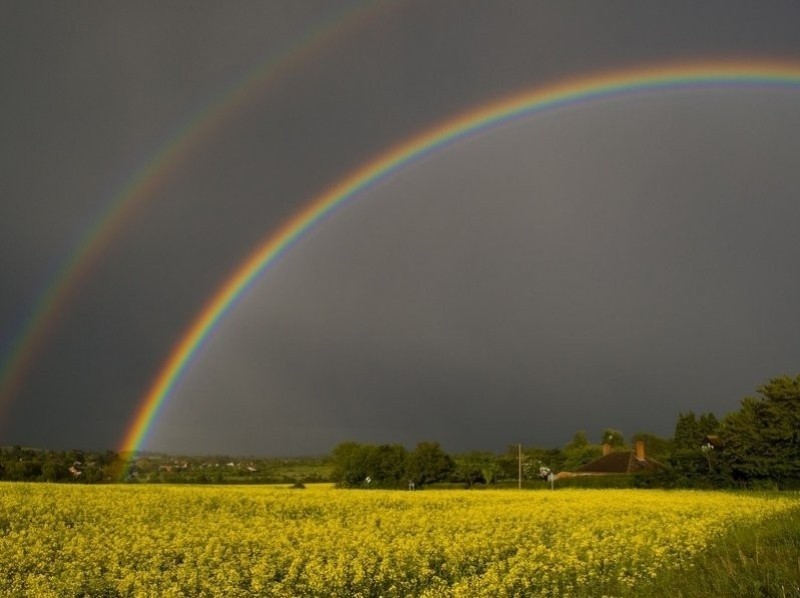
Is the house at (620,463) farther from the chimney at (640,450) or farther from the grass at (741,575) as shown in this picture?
the grass at (741,575)

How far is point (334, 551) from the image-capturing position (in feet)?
46.9

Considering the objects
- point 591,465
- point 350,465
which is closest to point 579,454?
point 591,465

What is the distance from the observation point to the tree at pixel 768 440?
170 ft

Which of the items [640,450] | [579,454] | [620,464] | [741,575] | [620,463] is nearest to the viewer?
[741,575]

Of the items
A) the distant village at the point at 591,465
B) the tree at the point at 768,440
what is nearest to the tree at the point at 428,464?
the distant village at the point at 591,465

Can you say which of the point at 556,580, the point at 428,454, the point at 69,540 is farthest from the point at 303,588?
the point at 428,454

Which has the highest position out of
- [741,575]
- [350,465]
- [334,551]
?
[350,465]

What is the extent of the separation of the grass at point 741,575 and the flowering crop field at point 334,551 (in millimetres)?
471

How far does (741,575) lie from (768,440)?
46.7 meters

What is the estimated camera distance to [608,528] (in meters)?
20.5

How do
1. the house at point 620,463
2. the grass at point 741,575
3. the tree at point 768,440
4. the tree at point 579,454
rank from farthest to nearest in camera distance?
the tree at point 579,454, the house at point 620,463, the tree at point 768,440, the grass at point 741,575

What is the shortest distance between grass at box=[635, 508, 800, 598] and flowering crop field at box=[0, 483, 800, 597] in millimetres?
471

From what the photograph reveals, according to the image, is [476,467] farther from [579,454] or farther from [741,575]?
[741,575]

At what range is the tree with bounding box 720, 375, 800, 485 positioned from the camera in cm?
5191
